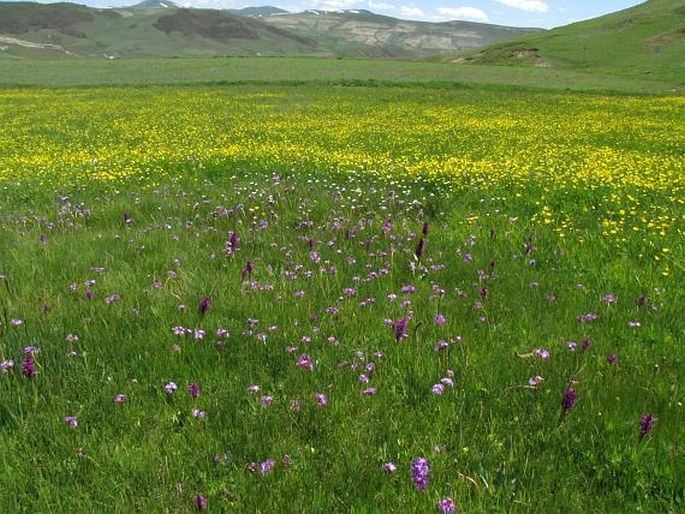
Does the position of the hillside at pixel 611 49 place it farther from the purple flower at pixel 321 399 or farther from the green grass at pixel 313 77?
the purple flower at pixel 321 399

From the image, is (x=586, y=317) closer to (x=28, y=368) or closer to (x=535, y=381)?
(x=535, y=381)

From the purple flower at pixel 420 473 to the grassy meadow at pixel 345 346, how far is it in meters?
0.01

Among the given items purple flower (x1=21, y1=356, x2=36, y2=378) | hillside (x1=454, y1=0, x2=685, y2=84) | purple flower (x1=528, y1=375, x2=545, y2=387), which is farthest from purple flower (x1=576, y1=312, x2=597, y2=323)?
hillside (x1=454, y1=0, x2=685, y2=84)

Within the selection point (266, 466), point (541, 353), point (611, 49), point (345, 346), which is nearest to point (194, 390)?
point (266, 466)

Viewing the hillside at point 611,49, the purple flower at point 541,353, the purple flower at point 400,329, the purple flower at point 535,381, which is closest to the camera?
the purple flower at point 535,381

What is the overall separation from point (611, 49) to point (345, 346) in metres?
122

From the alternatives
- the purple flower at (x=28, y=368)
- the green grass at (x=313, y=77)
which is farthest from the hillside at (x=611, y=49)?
the purple flower at (x=28, y=368)

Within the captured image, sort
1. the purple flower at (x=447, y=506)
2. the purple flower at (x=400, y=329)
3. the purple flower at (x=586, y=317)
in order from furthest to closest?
the purple flower at (x=586, y=317) → the purple flower at (x=400, y=329) → the purple flower at (x=447, y=506)

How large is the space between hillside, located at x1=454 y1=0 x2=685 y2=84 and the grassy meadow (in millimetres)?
82736

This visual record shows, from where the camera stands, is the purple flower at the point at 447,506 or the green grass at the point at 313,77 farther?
the green grass at the point at 313,77

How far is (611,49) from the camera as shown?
10731cm

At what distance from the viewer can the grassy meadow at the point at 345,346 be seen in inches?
124

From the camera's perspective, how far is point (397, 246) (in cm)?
732

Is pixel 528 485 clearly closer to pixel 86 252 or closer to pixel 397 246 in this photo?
pixel 397 246
